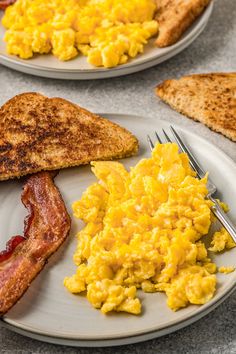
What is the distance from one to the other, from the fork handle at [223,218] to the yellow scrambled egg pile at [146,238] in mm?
24

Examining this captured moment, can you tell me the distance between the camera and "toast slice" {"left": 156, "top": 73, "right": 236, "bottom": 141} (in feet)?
9.62

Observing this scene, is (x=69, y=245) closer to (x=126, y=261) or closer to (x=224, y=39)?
(x=126, y=261)

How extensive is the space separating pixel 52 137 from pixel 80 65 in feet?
1.80

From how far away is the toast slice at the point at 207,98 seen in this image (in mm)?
2932

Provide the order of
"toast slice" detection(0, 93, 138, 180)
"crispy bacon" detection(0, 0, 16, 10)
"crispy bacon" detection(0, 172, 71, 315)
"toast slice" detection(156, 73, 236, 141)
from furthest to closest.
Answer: "crispy bacon" detection(0, 0, 16, 10) < "toast slice" detection(156, 73, 236, 141) < "toast slice" detection(0, 93, 138, 180) < "crispy bacon" detection(0, 172, 71, 315)

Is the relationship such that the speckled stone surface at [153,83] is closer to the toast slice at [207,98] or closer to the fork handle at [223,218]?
the toast slice at [207,98]

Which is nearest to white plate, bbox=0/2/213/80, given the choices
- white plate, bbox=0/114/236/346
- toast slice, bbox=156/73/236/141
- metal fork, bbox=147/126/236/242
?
toast slice, bbox=156/73/236/141

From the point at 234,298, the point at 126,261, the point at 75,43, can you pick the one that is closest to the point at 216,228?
the point at 234,298

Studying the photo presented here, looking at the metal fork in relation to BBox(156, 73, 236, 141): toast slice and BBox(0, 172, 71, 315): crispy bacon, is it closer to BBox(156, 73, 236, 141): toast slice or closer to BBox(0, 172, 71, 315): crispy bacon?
BBox(156, 73, 236, 141): toast slice

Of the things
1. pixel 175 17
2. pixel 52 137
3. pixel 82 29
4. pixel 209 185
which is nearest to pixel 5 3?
pixel 82 29

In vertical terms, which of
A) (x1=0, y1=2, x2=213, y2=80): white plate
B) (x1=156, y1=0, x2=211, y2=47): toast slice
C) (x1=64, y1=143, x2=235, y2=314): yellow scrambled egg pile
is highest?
(x1=156, y1=0, x2=211, y2=47): toast slice

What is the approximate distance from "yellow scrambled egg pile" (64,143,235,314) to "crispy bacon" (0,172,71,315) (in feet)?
0.30

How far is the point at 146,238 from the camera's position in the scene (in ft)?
6.93

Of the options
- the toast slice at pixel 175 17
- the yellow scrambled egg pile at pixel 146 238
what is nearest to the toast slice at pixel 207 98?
the toast slice at pixel 175 17
